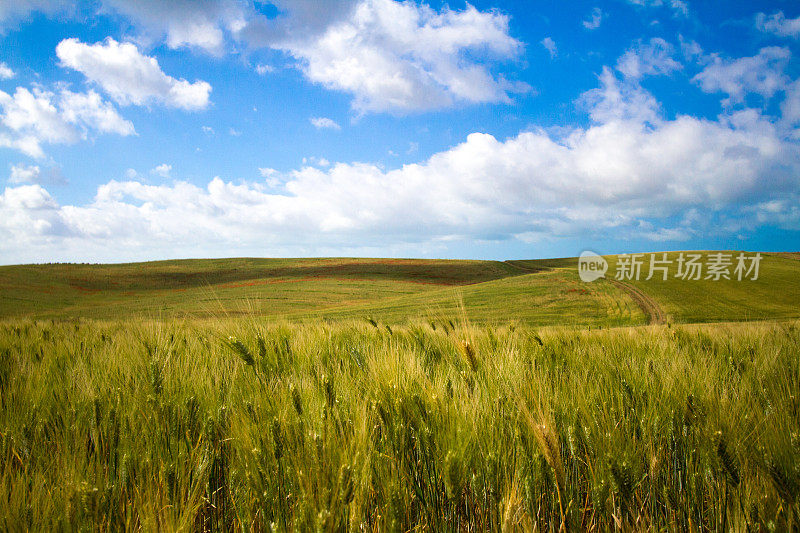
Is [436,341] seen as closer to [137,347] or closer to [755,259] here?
[137,347]

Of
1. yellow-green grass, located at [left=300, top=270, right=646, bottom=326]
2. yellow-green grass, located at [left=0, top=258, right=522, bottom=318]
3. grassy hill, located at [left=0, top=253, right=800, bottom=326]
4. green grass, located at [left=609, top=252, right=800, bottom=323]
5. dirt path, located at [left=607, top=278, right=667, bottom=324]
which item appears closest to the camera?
yellow-green grass, located at [left=300, top=270, right=646, bottom=326]

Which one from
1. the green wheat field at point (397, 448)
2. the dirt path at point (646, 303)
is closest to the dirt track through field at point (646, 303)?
the dirt path at point (646, 303)

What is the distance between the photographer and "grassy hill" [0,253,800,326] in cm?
2262

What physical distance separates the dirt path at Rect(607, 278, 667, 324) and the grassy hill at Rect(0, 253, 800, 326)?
0.31 ft

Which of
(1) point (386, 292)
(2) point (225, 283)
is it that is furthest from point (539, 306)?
(2) point (225, 283)

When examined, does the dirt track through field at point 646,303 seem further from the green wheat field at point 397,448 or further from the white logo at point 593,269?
the green wheat field at point 397,448

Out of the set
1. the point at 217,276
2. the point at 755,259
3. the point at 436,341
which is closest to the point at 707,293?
the point at 755,259

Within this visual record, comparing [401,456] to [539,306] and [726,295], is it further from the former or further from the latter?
[726,295]

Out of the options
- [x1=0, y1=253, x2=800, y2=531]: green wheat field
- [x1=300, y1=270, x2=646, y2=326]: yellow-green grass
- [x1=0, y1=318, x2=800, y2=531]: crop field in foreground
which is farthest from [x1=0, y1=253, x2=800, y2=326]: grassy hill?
[x1=0, y1=318, x2=800, y2=531]: crop field in foreground

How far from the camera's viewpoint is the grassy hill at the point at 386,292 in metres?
22.6

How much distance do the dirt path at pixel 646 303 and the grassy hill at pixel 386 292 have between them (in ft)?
0.31

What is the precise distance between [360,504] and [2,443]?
1327 mm

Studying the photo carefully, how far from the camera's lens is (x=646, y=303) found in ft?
80.8

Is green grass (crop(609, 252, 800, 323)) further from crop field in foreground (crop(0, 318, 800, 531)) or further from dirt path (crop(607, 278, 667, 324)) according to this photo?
crop field in foreground (crop(0, 318, 800, 531))
